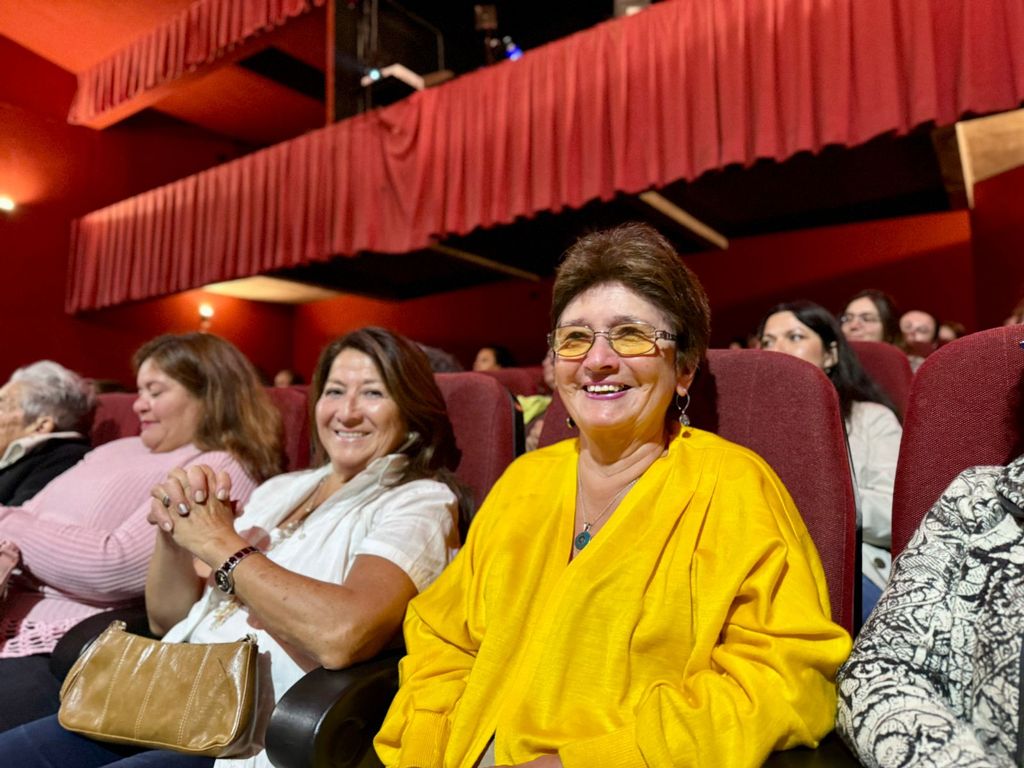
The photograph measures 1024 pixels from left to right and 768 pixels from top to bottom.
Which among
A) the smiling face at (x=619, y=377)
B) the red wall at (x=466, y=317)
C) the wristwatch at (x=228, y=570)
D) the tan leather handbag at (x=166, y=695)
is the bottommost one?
the tan leather handbag at (x=166, y=695)

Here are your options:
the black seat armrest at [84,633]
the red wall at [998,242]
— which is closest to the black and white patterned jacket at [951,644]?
the black seat armrest at [84,633]

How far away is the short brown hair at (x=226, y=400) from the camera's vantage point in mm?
1812

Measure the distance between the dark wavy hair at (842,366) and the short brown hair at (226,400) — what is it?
1468mm

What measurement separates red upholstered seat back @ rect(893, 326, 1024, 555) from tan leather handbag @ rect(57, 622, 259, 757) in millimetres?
1039

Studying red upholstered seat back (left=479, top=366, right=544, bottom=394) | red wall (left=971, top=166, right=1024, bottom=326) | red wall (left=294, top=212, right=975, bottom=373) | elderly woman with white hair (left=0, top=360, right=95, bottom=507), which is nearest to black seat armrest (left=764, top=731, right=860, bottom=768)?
elderly woman with white hair (left=0, top=360, right=95, bottom=507)

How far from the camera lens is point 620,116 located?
3518 millimetres

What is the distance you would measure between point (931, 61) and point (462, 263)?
419 cm

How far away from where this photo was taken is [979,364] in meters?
0.99

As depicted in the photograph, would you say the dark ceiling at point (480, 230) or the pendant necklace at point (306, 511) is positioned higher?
the dark ceiling at point (480, 230)

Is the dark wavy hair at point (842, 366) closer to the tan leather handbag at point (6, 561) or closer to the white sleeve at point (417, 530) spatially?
the white sleeve at point (417, 530)

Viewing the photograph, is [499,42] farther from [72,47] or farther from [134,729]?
[134,729]

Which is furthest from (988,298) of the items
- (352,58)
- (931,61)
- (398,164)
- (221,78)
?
(221,78)

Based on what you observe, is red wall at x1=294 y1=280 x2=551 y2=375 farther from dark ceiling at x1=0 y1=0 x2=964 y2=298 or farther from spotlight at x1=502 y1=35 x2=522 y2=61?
spotlight at x1=502 y1=35 x2=522 y2=61

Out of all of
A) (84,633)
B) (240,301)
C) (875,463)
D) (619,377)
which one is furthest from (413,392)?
(240,301)
